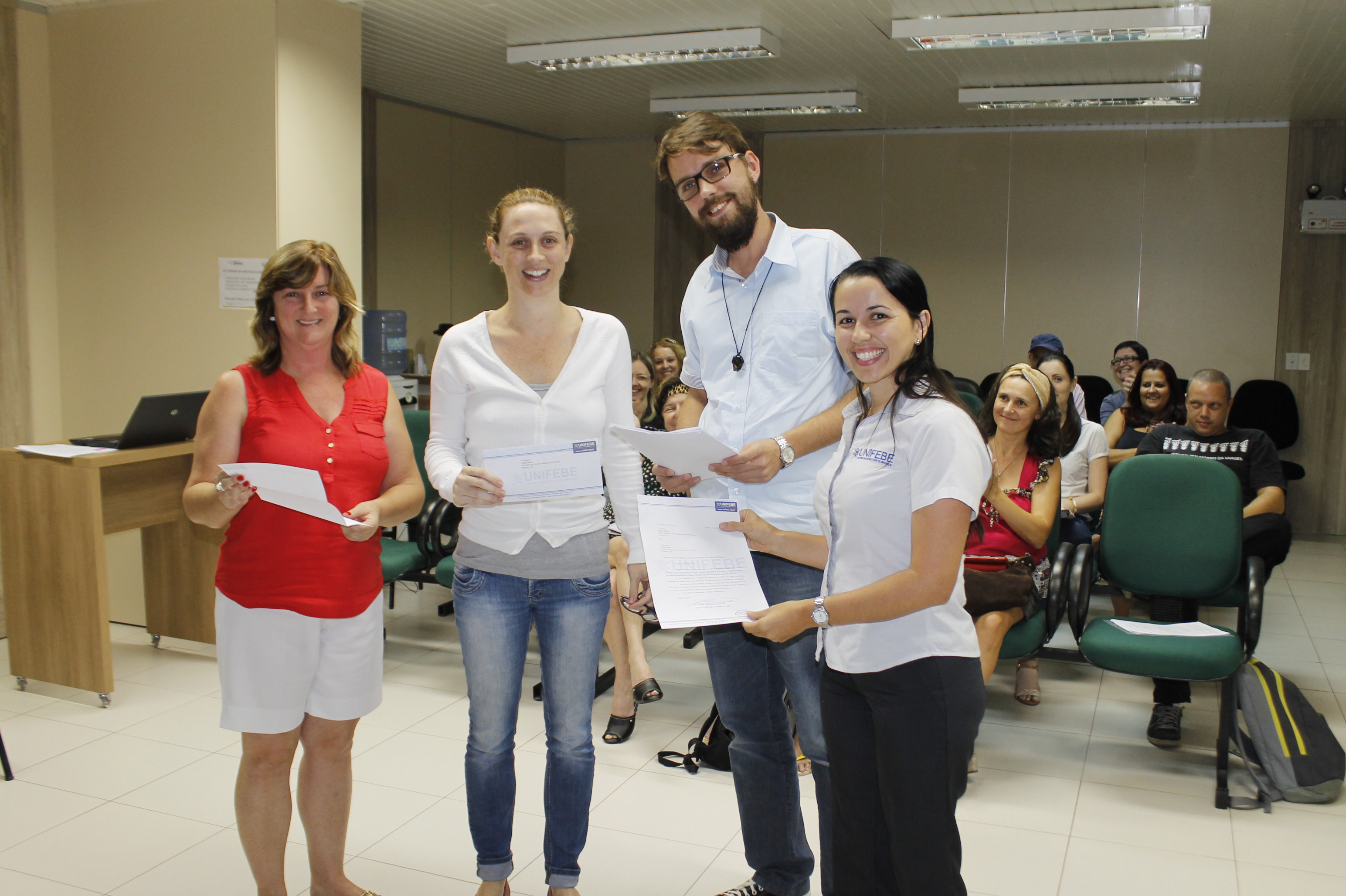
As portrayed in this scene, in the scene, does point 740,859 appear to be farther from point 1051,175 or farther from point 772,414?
point 1051,175

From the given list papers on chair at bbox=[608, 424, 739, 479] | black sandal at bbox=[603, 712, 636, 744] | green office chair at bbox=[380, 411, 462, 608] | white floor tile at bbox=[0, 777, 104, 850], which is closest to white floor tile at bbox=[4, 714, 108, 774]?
white floor tile at bbox=[0, 777, 104, 850]

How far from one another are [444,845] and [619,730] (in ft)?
2.99

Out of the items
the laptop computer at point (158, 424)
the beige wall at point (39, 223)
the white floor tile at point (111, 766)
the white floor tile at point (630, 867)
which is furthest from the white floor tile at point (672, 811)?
the beige wall at point (39, 223)

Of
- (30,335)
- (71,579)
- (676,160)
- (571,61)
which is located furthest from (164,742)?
(571,61)

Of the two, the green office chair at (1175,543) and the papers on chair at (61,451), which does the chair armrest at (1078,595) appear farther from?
the papers on chair at (61,451)

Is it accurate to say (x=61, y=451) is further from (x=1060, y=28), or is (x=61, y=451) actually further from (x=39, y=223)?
(x=1060, y=28)

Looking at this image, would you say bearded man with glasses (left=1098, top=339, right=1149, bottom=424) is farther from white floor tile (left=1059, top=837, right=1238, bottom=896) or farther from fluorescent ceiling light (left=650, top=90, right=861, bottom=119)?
white floor tile (left=1059, top=837, right=1238, bottom=896)

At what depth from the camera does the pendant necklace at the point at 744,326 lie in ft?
7.18

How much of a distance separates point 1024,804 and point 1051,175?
21.1 ft

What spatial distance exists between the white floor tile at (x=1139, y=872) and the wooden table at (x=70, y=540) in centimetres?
349

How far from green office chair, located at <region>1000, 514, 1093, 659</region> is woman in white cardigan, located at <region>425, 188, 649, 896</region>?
5.90 ft

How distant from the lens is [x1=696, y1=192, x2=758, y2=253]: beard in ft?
7.04

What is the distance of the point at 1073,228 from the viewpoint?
823cm

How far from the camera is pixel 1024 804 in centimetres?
314
